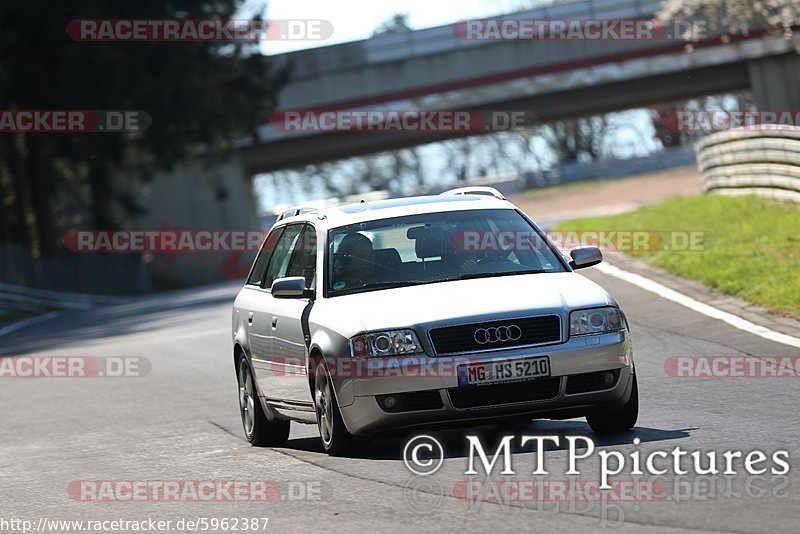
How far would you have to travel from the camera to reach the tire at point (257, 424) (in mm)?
11430

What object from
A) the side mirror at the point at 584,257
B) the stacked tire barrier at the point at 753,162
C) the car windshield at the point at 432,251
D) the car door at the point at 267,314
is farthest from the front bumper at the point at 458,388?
the stacked tire barrier at the point at 753,162

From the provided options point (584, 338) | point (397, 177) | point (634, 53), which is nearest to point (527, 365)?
point (584, 338)

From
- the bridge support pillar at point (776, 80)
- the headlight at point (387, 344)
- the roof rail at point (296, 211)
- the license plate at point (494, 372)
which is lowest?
the license plate at point (494, 372)

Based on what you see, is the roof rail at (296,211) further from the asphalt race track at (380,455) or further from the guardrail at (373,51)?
the guardrail at (373,51)

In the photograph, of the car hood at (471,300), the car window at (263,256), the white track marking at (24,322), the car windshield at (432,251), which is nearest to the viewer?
the car hood at (471,300)

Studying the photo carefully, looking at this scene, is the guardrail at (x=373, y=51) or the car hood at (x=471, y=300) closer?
the car hood at (x=471, y=300)

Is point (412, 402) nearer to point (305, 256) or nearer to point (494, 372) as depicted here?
point (494, 372)

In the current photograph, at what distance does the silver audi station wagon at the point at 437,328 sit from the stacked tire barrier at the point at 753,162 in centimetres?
1514

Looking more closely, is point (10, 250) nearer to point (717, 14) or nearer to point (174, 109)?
point (174, 109)

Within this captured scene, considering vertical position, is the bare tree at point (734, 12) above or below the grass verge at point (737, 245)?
above

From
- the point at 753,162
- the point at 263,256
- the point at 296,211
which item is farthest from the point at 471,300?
the point at 753,162

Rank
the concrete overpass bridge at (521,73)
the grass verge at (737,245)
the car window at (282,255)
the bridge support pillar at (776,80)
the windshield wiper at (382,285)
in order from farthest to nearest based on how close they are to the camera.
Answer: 1. the bridge support pillar at (776,80)
2. the concrete overpass bridge at (521,73)
3. the grass verge at (737,245)
4. the car window at (282,255)
5. the windshield wiper at (382,285)

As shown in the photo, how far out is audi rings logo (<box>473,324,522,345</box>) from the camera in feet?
31.0

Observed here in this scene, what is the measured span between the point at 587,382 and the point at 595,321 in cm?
35
